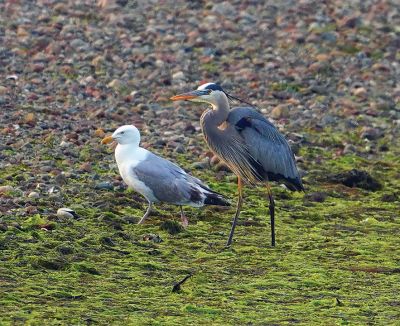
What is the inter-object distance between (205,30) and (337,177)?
231 inches

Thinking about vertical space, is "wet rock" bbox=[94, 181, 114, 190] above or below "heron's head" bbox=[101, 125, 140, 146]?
below

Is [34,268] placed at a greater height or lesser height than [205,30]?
lesser

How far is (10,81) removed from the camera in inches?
631

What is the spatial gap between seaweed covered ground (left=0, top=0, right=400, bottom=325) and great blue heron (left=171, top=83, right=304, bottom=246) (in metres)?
0.57

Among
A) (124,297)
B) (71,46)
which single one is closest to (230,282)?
(124,297)

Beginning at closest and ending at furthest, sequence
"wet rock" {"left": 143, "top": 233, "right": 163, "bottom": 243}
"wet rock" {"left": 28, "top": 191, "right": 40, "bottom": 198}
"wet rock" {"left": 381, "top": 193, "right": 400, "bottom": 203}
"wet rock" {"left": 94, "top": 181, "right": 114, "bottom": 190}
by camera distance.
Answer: "wet rock" {"left": 143, "top": 233, "right": 163, "bottom": 243} → "wet rock" {"left": 28, "top": 191, "right": 40, "bottom": 198} → "wet rock" {"left": 94, "top": 181, "right": 114, "bottom": 190} → "wet rock" {"left": 381, "top": 193, "right": 400, "bottom": 203}

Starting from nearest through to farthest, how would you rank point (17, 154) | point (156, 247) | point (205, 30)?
point (156, 247) < point (17, 154) < point (205, 30)

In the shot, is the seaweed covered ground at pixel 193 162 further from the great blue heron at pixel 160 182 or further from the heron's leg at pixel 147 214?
the great blue heron at pixel 160 182

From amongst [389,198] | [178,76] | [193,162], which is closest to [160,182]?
[193,162]

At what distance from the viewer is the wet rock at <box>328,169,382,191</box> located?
13.9 m

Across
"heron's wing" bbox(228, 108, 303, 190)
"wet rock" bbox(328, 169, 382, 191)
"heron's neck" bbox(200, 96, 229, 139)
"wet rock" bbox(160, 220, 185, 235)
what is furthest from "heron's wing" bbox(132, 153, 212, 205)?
"wet rock" bbox(328, 169, 382, 191)

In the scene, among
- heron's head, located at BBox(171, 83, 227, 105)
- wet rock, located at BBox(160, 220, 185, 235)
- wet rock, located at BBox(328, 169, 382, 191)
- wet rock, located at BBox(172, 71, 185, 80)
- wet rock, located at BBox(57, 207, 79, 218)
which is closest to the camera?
wet rock, located at BBox(57, 207, 79, 218)

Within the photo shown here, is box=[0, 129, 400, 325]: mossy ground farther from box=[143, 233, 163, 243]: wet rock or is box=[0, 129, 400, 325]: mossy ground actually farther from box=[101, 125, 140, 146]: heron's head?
box=[101, 125, 140, 146]: heron's head

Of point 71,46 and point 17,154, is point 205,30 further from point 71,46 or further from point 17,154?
point 17,154
